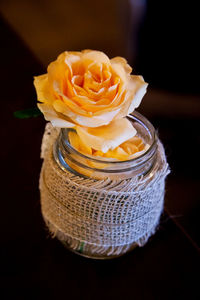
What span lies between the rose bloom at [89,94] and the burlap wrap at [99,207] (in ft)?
0.20

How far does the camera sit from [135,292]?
45 cm

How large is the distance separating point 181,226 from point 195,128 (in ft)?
1.02

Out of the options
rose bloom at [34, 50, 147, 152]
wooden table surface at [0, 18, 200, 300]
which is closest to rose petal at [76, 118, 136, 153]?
rose bloom at [34, 50, 147, 152]

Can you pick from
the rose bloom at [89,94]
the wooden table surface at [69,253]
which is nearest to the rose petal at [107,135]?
the rose bloom at [89,94]

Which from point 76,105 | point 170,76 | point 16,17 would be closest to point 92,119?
point 76,105

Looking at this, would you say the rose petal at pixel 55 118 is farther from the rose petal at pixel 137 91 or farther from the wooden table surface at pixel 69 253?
the wooden table surface at pixel 69 253

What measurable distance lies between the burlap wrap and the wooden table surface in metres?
0.03

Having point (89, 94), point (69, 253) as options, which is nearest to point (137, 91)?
point (89, 94)

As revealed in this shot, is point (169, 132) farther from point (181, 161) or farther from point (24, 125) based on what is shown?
point (24, 125)

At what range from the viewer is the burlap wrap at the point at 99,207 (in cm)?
39

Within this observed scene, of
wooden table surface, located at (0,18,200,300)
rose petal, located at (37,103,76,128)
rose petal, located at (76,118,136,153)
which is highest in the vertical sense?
rose petal, located at (37,103,76,128)

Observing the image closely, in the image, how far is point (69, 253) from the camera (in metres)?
0.48

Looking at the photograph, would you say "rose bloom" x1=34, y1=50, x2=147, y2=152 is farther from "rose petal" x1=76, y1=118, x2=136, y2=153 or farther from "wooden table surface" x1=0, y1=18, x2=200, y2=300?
"wooden table surface" x1=0, y1=18, x2=200, y2=300

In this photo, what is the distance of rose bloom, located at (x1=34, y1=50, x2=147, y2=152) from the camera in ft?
1.16
